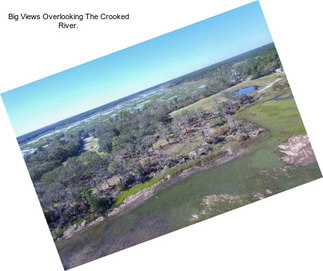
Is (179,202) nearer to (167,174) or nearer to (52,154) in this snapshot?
(167,174)

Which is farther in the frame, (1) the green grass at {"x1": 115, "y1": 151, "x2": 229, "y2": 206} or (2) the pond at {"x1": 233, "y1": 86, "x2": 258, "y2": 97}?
(2) the pond at {"x1": 233, "y1": 86, "x2": 258, "y2": 97}

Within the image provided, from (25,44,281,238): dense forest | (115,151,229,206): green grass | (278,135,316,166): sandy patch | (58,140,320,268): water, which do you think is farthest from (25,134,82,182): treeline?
(278,135,316,166): sandy patch

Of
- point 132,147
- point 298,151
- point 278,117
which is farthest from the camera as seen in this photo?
point 132,147

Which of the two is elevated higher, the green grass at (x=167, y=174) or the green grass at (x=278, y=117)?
the green grass at (x=278, y=117)

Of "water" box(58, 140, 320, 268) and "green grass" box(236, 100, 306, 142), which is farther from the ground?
"green grass" box(236, 100, 306, 142)

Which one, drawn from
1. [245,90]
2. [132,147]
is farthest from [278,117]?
[132,147]

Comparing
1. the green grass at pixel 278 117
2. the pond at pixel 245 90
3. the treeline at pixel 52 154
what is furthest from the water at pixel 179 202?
the treeline at pixel 52 154

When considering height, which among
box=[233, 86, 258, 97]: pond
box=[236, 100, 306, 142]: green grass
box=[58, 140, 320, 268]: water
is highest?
box=[233, 86, 258, 97]: pond

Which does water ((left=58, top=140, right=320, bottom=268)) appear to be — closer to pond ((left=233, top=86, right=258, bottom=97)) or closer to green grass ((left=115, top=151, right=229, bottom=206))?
green grass ((left=115, top=151, right=229, bottom=206))

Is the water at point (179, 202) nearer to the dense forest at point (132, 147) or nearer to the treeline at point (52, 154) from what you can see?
the dense forest at point (132, 147)

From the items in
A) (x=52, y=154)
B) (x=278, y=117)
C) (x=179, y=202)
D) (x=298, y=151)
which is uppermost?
(x=52, y=154)
